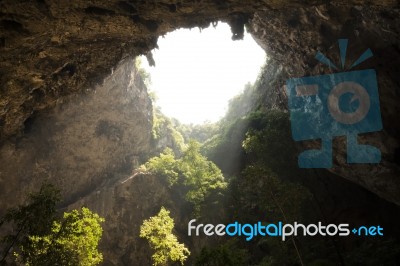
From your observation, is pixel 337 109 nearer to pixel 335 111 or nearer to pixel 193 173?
pixel 335 111

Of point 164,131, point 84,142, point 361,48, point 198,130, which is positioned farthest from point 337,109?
point 198,130

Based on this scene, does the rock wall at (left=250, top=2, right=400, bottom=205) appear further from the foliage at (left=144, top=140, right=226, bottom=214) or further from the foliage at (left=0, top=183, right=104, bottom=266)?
the foliage at (left=0, top=183, right=104, bottom=266)

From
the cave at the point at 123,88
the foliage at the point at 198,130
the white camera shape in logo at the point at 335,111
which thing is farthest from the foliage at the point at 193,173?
the foliage at the point at 198,130

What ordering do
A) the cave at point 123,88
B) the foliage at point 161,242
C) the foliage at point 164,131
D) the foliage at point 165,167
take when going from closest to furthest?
the cave at point 123,88 → the foliage at point 161,242 → the foliage at point 165,167 → the foliage at point 164,131

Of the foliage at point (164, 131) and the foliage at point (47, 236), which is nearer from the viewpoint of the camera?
the foliage at point (47, 236)

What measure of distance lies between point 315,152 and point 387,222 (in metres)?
7.38

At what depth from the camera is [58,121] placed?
2872 cm

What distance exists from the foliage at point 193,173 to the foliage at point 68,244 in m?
14.3

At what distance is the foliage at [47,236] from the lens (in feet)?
41.9

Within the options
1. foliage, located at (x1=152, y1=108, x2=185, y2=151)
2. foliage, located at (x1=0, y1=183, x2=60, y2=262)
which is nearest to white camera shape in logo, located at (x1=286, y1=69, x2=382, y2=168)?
foliage, located at (x1=0, y1=183, x2=60, y2=262)

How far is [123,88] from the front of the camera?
33.3m

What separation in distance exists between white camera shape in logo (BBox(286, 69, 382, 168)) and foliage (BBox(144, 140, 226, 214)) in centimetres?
841

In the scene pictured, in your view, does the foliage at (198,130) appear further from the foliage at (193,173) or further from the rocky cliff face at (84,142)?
the foliage at (193,173)

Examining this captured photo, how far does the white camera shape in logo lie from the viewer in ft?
61.8
